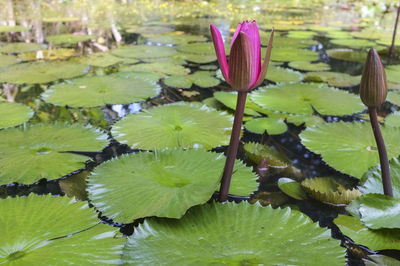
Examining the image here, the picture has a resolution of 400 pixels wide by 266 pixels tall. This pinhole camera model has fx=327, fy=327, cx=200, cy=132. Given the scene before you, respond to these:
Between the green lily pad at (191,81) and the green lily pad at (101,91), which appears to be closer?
the green lily pad at (101,91)

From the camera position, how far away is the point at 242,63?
64 cm

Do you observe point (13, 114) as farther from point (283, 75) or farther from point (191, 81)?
point (283, 75)

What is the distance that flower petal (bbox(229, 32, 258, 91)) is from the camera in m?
0.63

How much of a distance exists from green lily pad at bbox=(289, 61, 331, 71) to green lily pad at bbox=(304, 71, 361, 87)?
0.11 m

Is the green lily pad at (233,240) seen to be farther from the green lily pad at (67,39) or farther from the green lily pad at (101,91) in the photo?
the green lily pad at (67,39)

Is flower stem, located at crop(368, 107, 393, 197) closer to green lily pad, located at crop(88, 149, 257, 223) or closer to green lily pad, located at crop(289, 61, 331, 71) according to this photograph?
green lily pad, located at crop(88, 149, 257, 223)

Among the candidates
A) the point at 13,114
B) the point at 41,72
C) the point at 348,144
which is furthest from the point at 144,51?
the point at 348,144

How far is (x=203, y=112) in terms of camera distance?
4.74ft

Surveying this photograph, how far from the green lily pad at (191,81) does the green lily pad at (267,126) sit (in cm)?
59

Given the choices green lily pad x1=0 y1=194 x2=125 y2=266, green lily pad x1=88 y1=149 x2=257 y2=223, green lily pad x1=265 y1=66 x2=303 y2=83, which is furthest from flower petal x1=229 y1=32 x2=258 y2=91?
green lily pad x1=265 y1=66 x2=303 y2=83

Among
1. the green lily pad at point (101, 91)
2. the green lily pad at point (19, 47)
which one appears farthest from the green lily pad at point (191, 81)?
the green lily pad at point (19, 47)

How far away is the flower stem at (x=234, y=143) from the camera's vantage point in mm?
701

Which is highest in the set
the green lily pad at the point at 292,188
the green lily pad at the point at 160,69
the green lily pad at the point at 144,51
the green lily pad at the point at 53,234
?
the green lily pad at the point at 144,51

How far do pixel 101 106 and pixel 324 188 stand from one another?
42.8 inches
